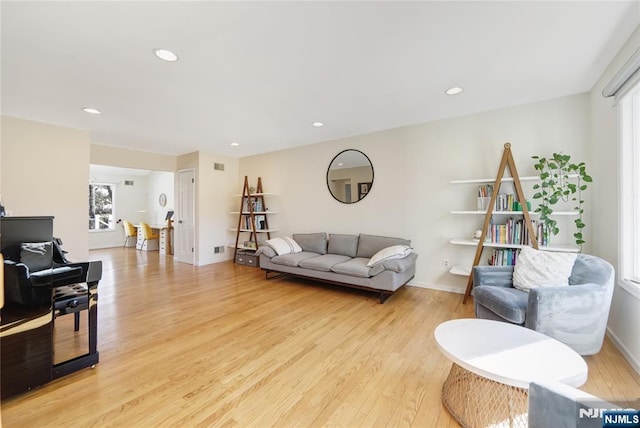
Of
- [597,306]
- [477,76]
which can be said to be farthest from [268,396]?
[477,76]

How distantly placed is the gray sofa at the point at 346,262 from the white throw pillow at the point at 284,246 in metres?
0.07

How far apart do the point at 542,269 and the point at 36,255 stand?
387 centimetres

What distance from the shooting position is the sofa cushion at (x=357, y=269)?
10.9 feet

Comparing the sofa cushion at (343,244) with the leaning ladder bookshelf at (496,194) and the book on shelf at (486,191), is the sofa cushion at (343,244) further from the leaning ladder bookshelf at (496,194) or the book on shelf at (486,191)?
the book on shelf at (486,191)

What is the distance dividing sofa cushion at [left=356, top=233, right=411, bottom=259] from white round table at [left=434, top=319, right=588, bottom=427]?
7.39 ft

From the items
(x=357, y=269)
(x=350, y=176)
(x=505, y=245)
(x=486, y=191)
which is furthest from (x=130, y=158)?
(x=505, y=245)

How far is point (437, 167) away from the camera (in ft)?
12.2

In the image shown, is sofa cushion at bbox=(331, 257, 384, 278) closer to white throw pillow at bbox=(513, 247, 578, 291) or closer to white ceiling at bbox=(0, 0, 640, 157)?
white throw pillow at bbox=(513, 247, 578, 291)

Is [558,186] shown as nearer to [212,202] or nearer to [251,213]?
[251,213]

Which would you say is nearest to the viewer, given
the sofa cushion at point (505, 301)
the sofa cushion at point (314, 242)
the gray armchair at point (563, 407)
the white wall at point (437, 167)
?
the gray armchair at point (563, 407)

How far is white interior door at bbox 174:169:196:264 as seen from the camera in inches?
224

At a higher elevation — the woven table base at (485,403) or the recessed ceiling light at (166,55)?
the recessed ceiling light at (166,55)

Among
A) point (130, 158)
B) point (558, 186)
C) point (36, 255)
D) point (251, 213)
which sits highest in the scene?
point (130, 158)

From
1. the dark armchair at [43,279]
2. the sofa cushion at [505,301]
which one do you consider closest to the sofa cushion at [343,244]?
the sofa cushion at [505,301]
